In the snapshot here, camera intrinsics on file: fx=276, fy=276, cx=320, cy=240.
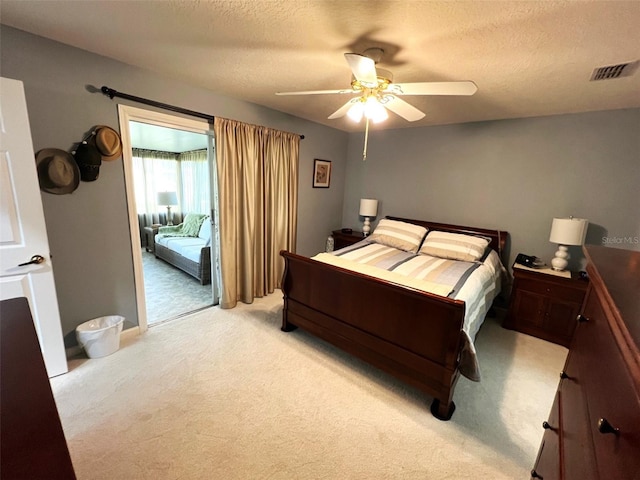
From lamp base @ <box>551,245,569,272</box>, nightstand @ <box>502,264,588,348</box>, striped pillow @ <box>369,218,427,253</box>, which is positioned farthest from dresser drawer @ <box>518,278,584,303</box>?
striped pillow @ <box>369,218,427,253</box>

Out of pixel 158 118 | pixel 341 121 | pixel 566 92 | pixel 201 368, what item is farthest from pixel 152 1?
pixel 566 92

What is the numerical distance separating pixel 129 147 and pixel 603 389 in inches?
120

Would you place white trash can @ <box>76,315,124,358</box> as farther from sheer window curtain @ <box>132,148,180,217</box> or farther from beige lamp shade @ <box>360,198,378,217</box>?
sheer window curtain @ <box>132,148,180,217</box>

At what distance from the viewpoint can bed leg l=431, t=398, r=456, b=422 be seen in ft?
5.99

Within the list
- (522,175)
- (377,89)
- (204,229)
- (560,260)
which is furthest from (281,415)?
(204,229)

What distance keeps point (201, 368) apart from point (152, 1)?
239cm

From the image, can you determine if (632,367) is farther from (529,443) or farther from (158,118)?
(158,118)

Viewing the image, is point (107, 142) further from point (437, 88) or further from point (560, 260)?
point (560, 260)

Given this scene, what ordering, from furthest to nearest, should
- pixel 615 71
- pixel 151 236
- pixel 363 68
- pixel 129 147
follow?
pixel 151 236 → pixel 129 147 → pixel 615 71 → pixel 363 68

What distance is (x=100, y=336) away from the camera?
2.22 metres

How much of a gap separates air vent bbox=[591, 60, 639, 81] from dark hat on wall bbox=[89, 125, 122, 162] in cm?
353

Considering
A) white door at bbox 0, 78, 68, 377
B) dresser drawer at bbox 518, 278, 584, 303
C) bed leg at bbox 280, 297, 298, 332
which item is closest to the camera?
white door at bbox 0, 78, 68, 377

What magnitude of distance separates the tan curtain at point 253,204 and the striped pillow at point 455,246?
179cm

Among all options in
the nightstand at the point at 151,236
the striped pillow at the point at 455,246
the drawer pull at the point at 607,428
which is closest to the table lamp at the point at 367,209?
the striped pillow at the point at 455,246
